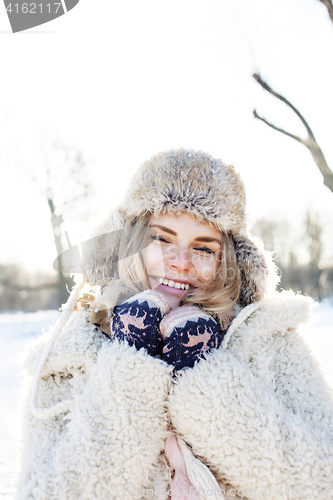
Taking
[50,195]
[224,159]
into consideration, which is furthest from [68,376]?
[50,195]

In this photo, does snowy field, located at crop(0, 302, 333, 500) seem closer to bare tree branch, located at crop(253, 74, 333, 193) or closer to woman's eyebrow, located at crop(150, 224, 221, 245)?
woman's eyebrow, located at crop(150, 224, 221, 245)

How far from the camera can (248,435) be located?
982mm

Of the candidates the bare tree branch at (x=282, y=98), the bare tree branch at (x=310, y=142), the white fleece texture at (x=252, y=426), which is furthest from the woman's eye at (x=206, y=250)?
the bare tree branch at (x=282, y=98)

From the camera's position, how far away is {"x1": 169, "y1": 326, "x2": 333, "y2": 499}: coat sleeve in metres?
0.96

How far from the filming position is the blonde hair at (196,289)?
1379mm

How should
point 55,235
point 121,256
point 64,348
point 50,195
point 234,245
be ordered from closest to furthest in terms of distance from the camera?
point 64,348, point 121,256, point 234,245, point 55,235, point 50,195

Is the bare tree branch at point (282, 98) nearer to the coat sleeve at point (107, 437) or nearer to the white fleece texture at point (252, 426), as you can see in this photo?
the white fleece texture at point (252, 426)

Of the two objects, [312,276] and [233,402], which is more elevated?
[233,402]

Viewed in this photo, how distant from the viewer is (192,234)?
139cm

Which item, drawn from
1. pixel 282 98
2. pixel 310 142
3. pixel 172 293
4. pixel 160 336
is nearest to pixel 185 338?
pixel 160 336

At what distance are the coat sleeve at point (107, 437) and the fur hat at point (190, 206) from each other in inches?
Result: 20.8

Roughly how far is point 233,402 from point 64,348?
68 cm

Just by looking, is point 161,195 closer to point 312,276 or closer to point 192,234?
point 192,234

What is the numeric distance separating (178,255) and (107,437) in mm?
713
